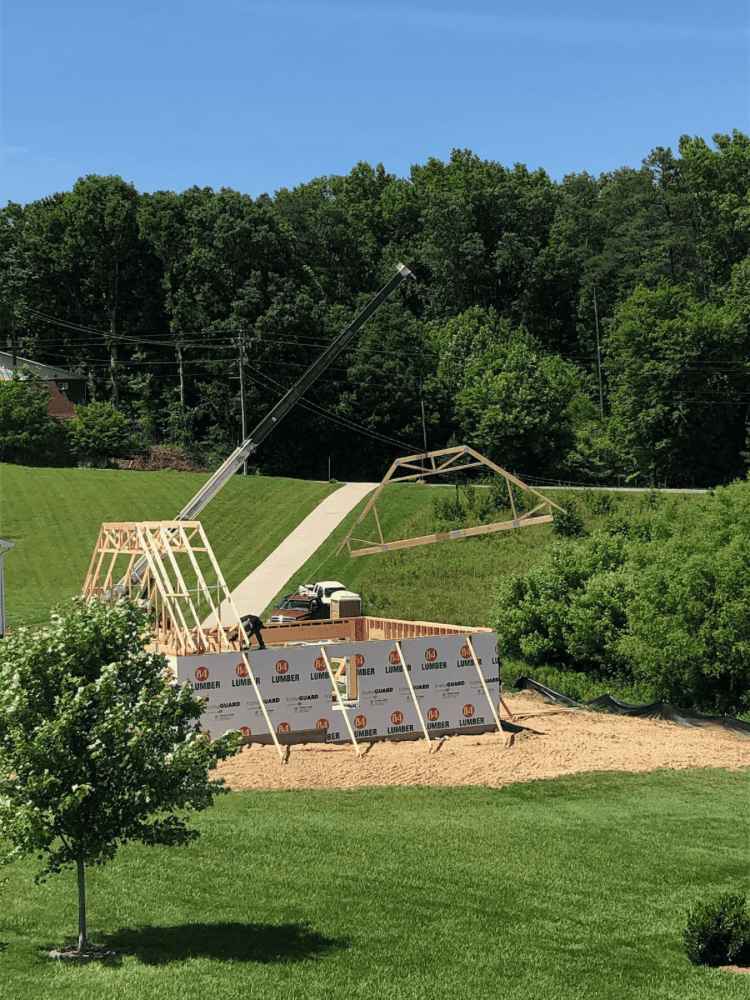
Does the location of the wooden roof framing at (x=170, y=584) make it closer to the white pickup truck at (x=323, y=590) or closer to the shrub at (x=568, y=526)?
the white pickup truck at (x=323, y=590)

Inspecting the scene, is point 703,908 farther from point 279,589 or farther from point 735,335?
point 735,335

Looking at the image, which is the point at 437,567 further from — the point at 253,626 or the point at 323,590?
the point at 253,626

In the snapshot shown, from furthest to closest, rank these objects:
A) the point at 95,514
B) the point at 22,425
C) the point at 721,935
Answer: the point at 22,425, the point at 95,514, the point at 721,935

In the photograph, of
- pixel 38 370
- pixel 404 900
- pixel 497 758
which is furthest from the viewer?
pixel 38 370

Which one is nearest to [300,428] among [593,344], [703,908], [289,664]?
[593,344]

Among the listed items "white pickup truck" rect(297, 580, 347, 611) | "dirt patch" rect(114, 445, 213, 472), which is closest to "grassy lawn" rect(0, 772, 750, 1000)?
"white pickup truck" rect(297, 580, 347, 611)

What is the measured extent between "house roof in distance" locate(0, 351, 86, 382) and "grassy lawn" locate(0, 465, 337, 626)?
20130 millimetres

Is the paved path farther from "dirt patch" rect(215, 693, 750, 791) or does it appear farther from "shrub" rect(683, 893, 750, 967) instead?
"shrub" rect(683, 893, 750, 967)

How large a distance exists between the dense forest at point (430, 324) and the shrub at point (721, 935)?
5472cm

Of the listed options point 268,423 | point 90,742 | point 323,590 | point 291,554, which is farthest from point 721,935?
point 291,554

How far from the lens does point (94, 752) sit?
1151cm

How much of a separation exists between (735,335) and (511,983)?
6155cm

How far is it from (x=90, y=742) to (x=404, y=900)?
5.38 m

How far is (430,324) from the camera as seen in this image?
88625 millimetres
